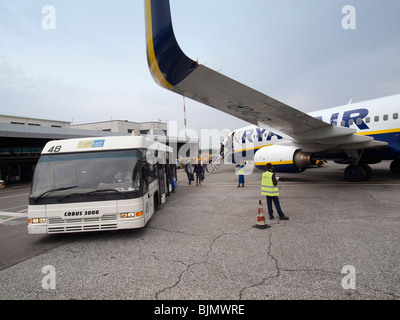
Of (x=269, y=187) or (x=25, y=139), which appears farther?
(x=25, y=139)

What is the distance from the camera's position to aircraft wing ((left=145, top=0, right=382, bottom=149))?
15.8 feet

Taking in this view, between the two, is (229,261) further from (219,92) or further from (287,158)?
(287,158)

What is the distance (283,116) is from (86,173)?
7434 millimetres

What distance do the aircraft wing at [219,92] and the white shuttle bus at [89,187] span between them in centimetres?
214

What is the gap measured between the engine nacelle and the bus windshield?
29.0ft

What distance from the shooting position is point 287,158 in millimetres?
12180

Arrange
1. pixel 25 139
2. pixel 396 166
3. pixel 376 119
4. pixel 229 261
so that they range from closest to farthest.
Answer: pixel 229 261 → pixel 376 119 → pixel 396 166 → pixel 25 139

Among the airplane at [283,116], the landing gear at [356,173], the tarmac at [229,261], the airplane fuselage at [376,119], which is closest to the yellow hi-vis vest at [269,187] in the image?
the tarmac at [229,261]

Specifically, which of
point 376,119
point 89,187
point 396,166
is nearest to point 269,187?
point 89,187

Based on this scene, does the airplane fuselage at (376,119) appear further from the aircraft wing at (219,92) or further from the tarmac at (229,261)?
the tarmac at (229,261)

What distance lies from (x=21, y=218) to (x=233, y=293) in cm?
892

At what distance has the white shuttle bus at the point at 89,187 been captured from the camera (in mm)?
5027

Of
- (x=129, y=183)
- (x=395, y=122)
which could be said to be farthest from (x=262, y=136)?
(x=129, y=183)
